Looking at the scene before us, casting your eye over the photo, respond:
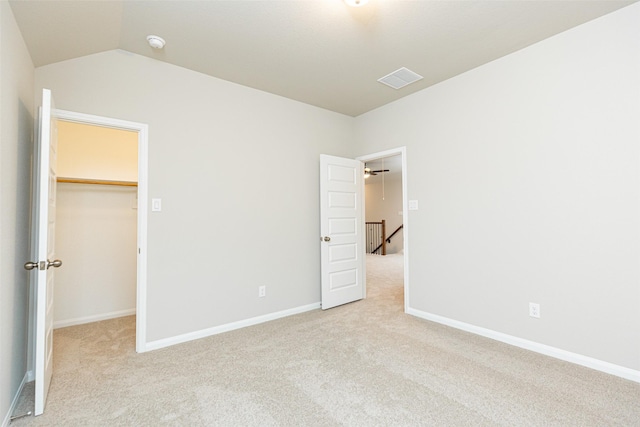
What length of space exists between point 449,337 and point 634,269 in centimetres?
150

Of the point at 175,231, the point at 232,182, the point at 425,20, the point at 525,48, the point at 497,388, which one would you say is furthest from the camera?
the point at 232,182

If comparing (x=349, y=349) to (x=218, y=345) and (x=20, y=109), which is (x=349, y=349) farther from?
(x=20, y=109)

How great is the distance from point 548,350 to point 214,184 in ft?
11.2

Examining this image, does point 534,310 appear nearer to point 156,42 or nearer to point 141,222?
point 141,222

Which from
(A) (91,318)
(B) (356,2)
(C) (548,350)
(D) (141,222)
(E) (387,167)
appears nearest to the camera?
(B) (356,2)

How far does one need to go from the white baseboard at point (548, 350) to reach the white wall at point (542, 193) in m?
0.04

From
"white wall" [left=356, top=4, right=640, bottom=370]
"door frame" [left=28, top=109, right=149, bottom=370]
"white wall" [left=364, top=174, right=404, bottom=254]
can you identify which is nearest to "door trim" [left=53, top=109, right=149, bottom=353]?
"door frame" [left=28, top=109, right=149, bottom=370]

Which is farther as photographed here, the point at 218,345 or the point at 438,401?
the point at 218,345

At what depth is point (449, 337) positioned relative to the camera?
113 inches

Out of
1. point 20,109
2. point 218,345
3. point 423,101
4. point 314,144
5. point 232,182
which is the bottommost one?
point 218,345

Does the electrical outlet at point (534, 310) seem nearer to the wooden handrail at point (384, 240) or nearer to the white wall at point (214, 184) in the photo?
the white wall at point (214, 184)

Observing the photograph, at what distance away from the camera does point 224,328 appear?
122 inches

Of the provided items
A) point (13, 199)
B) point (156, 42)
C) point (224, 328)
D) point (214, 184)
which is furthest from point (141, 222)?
point (156, 42)

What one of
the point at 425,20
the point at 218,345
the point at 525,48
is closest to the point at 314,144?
the point at 425,20
